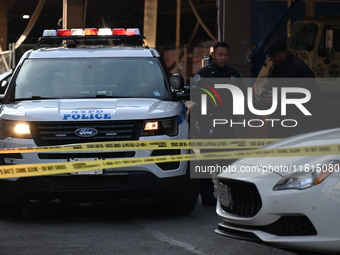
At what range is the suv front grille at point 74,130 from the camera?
8969 mm

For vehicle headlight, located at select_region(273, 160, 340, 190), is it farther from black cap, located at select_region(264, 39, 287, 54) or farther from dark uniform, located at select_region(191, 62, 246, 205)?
dark uniform, located at select_region(191, 62, 246, 205)

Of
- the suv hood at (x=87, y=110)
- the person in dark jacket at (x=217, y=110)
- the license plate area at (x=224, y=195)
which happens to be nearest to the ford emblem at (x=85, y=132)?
the suv hood at (x=87, y=110)

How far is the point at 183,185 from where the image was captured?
9.23 m

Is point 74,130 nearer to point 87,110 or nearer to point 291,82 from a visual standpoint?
point 87,110

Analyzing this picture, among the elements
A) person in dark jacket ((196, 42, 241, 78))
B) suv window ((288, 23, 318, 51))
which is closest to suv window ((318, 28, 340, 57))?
suv window ((288, 23, 318, 51))

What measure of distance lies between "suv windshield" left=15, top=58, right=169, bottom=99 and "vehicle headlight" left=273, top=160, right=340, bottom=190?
12.4 feet

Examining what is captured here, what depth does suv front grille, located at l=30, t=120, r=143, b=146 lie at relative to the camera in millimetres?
8969

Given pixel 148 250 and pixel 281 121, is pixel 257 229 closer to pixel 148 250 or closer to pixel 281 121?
pixel 148 250

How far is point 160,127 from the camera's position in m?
9.11

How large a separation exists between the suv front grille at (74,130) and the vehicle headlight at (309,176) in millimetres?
2985

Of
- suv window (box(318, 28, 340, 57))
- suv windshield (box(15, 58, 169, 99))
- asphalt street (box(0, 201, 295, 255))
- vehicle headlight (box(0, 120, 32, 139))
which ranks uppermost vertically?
suv windshield (box(15, 58, 169, 99))

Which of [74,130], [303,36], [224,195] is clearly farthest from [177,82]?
[303,36]

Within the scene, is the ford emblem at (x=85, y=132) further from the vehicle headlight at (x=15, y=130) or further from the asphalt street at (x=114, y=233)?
the asphalt street at (x=114, y=233)

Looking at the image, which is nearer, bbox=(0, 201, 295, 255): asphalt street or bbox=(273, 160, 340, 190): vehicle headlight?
bbox=(273, 160, 340, 190): vehicle headlight
